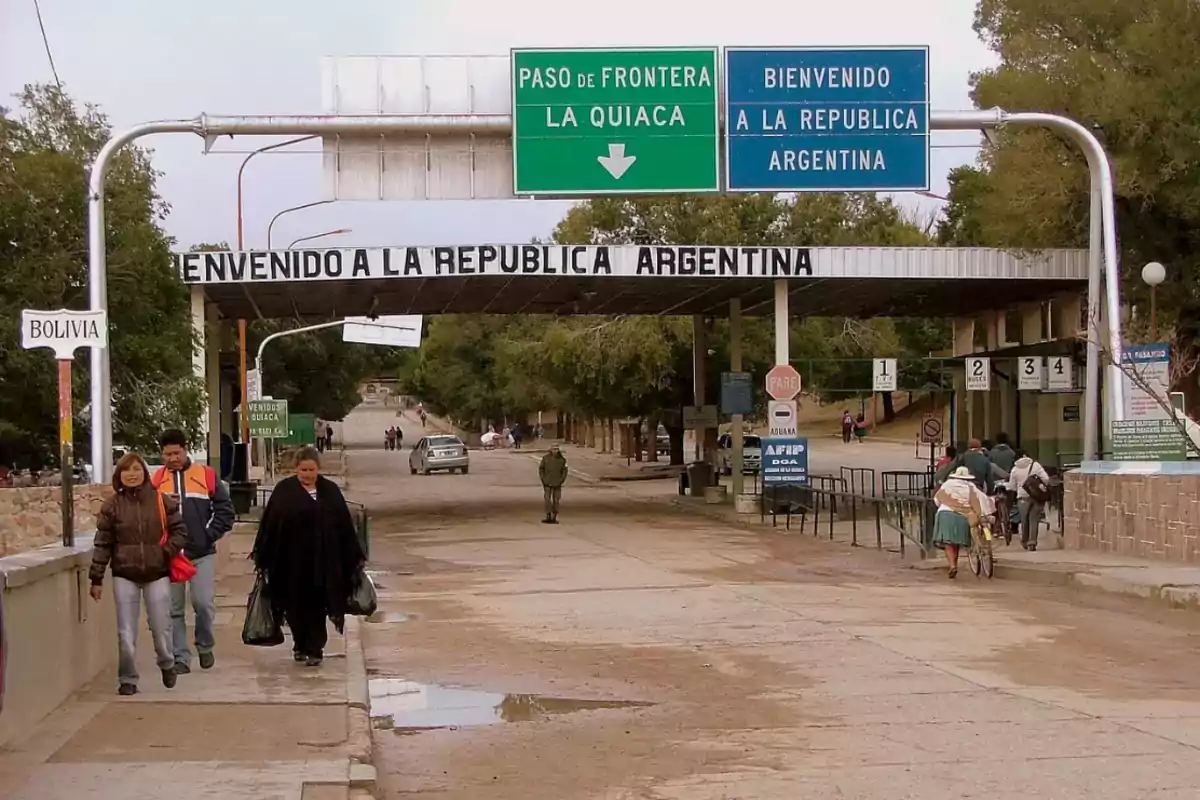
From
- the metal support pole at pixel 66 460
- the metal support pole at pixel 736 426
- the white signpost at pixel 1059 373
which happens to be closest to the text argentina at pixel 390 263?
the metal support pole at pixel 736 426

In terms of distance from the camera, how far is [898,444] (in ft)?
229

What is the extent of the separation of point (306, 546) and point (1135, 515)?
12400 millimetres

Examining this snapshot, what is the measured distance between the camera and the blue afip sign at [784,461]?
31047mm

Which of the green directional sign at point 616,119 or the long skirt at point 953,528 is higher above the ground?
the green directional sign at point 616,119

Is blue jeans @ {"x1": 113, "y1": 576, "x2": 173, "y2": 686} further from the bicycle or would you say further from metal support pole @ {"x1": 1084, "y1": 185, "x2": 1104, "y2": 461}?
metal support pole @ {"x1": 1084, "y1": 185, "x2": 1104, "y2": 461}

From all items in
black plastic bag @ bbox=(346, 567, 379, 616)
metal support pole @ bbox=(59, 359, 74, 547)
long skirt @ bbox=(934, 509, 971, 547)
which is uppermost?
metal support pole @ bbox=(59, 359, 74, 547)

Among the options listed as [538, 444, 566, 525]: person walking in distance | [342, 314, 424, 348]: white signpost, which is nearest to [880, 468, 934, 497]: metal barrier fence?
[538, 444, 566, 525]: person walking in distance

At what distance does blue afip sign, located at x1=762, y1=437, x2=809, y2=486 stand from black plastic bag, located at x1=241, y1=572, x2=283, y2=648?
20.6 m

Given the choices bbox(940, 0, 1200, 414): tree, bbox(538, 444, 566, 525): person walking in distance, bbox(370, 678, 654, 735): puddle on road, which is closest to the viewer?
bbox(370, 678, 654, 735): puddle on road

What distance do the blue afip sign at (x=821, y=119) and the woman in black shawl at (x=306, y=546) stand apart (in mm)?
11132

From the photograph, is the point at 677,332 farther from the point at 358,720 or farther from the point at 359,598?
the point at 358,720

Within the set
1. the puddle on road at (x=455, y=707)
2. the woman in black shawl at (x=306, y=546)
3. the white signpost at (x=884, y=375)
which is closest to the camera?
the puddle on road at (x=455, y=707)

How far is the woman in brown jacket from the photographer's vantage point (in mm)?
9742

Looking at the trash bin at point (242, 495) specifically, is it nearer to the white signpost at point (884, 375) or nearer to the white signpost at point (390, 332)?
the white signpost at point (884, 375)
